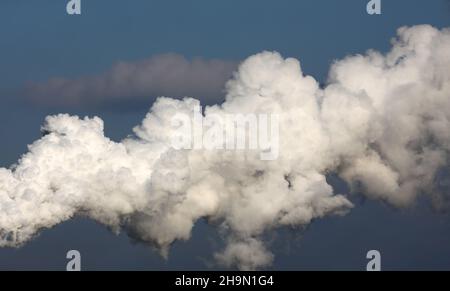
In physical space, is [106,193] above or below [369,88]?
below

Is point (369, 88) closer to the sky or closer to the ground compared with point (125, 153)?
closer to the sky

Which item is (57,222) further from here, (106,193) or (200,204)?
(200,204)

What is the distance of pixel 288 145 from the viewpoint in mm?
163625

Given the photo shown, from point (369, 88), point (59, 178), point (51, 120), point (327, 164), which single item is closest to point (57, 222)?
point (59, 178)

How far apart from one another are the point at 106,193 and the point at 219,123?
69.0 feet

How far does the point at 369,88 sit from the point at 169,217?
38.6 m

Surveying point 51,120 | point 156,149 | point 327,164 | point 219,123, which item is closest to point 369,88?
point 327,164

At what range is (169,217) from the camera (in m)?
163

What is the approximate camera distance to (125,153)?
537 feet
